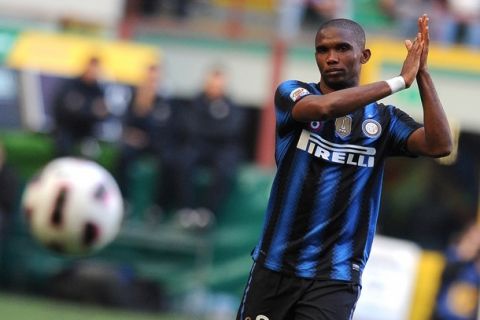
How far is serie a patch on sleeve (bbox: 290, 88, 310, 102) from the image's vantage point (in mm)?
5512

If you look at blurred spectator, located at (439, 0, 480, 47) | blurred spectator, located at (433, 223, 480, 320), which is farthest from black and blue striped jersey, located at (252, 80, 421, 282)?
blurred spectator, located at (439, 0, 480, 47)

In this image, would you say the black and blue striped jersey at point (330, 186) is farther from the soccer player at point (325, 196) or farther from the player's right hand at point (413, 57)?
the player's right hand at point (413, 57)

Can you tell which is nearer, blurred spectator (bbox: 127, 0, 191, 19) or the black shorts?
the black shorts

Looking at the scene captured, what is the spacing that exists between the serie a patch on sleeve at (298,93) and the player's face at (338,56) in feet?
0.39

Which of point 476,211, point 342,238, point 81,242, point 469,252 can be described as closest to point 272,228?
point 342,238

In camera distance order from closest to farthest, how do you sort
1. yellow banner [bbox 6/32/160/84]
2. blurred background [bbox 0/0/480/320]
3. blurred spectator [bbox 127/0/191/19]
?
1. blurred background [bbox 0/0/480/320]
2. yellow banner [bbox 6/32/160/84]
3. blurred spectator [bbox 127/0/191/19]

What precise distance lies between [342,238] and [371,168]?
1.18 ft

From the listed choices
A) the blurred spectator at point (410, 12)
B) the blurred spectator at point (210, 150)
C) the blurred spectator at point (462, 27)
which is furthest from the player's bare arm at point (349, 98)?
the blurred spectator at point (410, 12)

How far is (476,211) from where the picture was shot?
608 inches

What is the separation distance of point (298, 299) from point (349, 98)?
3.34ft

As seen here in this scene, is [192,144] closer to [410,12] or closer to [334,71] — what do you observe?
[410,12]

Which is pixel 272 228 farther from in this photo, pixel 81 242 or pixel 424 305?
pixel 424 305

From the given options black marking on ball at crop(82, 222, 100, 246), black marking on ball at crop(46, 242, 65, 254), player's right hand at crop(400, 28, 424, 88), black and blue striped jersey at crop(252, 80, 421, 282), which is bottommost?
black marking on ball at crop(46, 242, 65, 254)

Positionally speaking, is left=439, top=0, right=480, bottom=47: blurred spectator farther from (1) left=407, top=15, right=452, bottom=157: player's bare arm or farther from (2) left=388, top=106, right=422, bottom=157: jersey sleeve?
(1) left=407, top=15, right=452, bottom=157: player's bare arm
